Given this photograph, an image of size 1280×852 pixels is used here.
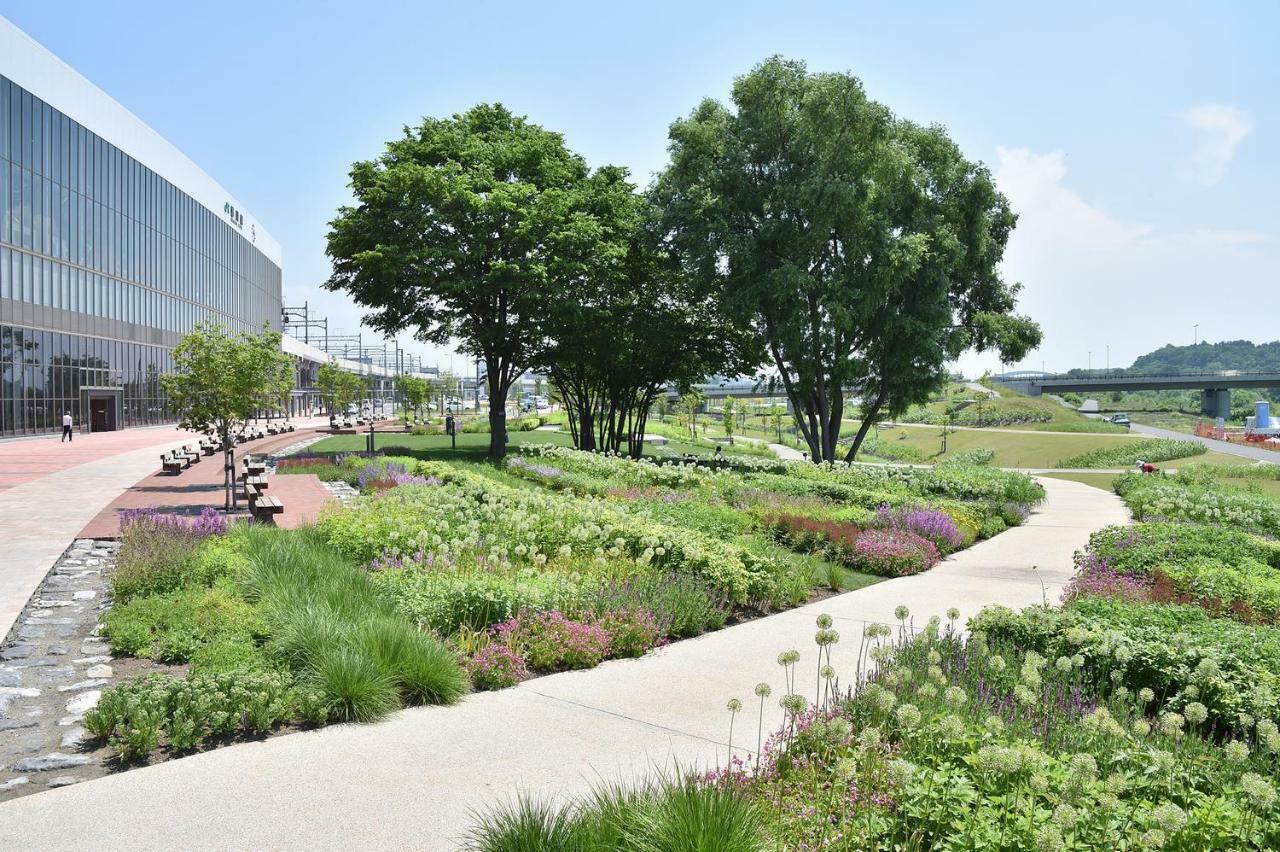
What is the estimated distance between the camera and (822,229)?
24.1 meters

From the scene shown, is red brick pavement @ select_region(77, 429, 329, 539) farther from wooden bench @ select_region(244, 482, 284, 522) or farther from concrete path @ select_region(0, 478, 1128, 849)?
concrete path @ select_region(0, 478, 1128, 849)

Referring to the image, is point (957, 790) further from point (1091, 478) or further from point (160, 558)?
point (1091, 478)

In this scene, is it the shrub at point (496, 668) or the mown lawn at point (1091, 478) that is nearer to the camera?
the shrub at point (496, 668)

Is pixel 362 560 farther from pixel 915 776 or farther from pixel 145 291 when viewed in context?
pixel 145 291

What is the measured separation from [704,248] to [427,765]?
2176cm

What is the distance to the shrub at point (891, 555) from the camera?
11.3 metres

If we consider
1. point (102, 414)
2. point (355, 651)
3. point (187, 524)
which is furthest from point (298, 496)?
point (102, 414)

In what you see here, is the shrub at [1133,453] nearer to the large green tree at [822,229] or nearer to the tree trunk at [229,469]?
the large green tree at [822,229]

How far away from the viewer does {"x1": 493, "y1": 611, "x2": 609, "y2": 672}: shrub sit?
6785mm

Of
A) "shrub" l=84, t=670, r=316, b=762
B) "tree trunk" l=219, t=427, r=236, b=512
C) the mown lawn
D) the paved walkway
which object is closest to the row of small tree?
the mown lawn

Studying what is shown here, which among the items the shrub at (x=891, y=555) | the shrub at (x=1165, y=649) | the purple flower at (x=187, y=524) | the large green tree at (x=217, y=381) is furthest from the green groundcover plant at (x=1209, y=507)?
the large green tree at (x=217, y=381)

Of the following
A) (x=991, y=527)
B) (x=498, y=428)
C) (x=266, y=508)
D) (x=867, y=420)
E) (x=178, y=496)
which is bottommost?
(x=991, y=527)

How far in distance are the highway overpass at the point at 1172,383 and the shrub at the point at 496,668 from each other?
286ft

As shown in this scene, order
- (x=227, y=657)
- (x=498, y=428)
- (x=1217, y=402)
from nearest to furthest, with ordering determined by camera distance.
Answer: (x=227, y=657) < (x=498, y=428) < (x=1217, y=402)
